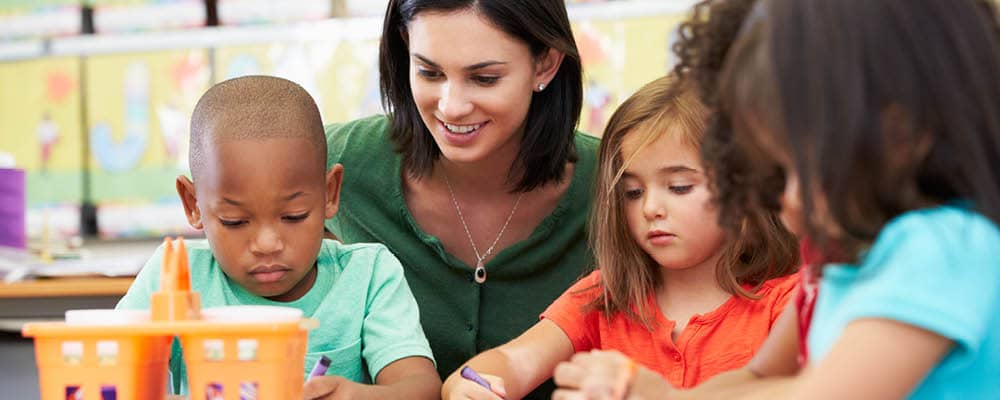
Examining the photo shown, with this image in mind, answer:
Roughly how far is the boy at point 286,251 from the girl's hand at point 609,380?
1.30 ft

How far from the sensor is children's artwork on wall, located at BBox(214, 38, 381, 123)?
134 inches

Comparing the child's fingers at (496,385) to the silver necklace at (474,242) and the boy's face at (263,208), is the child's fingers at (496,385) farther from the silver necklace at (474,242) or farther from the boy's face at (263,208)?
the silver necklace at (474,242)

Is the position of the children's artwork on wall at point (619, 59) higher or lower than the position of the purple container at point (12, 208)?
higher

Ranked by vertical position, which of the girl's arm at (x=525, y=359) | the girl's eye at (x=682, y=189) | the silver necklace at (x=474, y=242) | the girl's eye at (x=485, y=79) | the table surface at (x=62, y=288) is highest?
the girl's eye at (x=485, y=79)

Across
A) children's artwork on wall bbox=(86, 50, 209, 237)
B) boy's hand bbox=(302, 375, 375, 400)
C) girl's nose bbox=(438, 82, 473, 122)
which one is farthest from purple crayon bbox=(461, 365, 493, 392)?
children's artwork on wall bbox=(86, 50, 209, 237)

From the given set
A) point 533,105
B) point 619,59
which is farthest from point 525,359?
point 619,59

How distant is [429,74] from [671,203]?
0.46 m

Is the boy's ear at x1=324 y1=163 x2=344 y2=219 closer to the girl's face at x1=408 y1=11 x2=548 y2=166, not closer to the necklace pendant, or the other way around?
the girl's face at x1=408 y1=11 x2=548 y2=166

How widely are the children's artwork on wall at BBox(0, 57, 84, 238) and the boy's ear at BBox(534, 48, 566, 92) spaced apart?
7.45 feet

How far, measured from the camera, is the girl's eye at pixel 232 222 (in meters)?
1.29

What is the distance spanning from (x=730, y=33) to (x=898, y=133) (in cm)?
23

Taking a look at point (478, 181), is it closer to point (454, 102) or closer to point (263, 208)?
point (454, 102)

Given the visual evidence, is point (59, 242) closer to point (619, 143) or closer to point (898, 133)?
point (619, 143)

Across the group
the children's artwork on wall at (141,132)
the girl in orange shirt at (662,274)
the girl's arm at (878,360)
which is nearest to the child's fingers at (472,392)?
the girl in orange shirt at (662,274)
